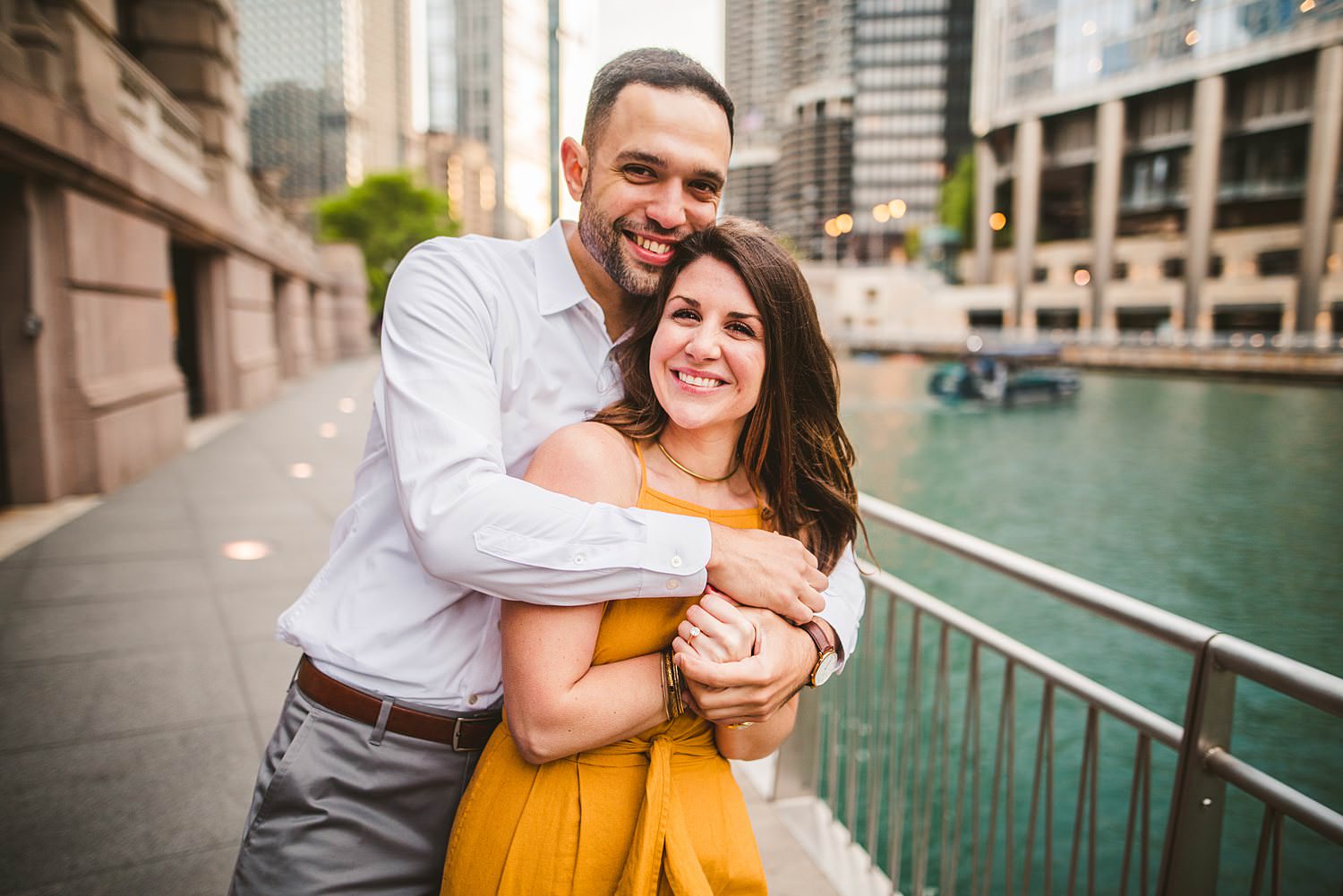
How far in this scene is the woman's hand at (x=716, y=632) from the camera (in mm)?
1398

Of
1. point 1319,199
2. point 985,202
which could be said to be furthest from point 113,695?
point 985,202

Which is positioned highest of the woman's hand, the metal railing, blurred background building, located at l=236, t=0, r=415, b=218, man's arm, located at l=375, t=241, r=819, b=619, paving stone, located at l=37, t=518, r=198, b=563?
blurred background building, located at l=236, t=0, r=415, b=218

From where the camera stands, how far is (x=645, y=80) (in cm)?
176

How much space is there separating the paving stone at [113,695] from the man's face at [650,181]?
3139mm

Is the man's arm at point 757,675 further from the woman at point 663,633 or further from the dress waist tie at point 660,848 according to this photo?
the dress waist tie at point 660,848

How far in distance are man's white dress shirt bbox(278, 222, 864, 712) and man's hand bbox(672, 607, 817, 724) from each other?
0.14 metres

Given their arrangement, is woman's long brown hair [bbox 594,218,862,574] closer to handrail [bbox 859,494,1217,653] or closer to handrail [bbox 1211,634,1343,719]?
handrail [bbox 859,494,1217,653]

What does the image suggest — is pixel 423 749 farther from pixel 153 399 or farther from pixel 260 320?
pixel 260 320

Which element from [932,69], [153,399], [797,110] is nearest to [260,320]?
[153,399]

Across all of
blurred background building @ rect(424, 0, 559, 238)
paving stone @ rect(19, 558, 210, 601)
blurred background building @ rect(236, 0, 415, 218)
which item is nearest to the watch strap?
paving stone @ rect(19, 558, 210, 601)

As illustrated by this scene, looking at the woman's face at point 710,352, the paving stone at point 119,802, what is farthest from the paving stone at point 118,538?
the woman's face at point 710,352

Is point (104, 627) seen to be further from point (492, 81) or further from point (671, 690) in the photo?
point (492, 81)

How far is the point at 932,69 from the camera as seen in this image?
10506 centimetres

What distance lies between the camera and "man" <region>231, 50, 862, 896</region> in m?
1.35
